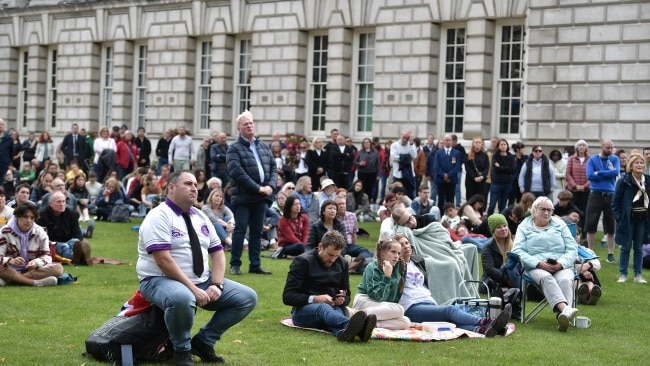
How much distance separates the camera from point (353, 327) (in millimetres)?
11016

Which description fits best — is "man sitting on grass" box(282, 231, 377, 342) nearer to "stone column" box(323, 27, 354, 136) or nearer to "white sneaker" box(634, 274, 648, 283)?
"white sneaker" box(634, 274, 648, 283)

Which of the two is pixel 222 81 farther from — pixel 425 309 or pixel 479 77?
pixel 425 309

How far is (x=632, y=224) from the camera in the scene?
17.2 metres

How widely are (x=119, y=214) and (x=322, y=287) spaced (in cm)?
1515

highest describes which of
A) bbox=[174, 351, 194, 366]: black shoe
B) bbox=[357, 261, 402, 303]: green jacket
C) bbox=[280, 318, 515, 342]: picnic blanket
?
bbox=[357, 261, 402, 303]: green jacket

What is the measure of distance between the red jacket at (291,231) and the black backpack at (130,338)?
914cm

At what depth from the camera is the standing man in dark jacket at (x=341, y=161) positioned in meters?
27.6

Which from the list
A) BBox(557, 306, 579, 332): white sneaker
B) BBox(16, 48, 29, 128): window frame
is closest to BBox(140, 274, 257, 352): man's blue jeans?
BBox(557, 306, 579, 332): white sneaker

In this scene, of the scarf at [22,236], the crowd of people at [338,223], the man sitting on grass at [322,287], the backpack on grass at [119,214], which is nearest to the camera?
the crowd of people at [338,223]

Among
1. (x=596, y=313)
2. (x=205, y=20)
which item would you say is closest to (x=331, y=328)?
(x=596, y=313)

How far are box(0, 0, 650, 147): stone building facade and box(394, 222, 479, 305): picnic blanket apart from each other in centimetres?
1319

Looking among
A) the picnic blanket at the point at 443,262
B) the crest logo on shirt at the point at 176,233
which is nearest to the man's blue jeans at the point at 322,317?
the picnic blanket at the point at 443,262

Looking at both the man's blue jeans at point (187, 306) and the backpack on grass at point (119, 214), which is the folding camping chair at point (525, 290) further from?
the backpack on grass at point (119, 214)

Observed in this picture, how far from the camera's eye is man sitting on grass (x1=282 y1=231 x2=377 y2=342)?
1150 cm
